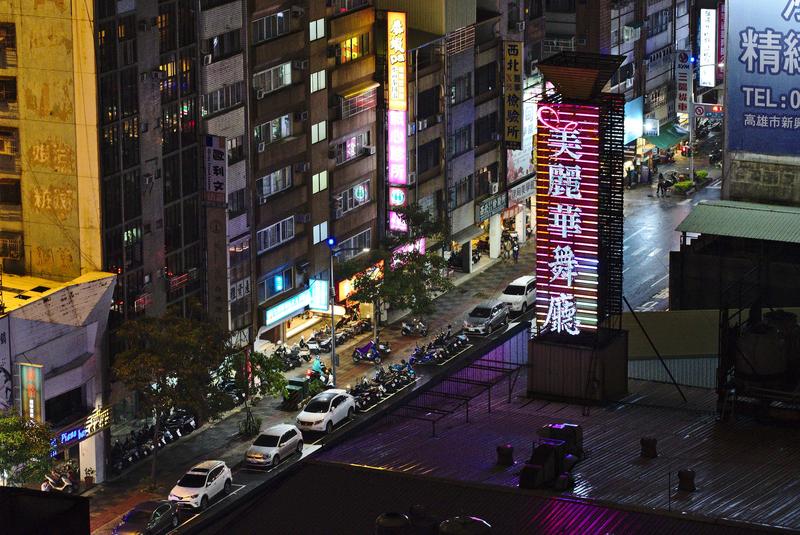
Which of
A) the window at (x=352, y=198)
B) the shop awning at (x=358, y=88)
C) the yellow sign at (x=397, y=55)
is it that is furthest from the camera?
the yellow sign at (x=397, y=55)

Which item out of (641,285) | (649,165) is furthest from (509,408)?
(649,165)

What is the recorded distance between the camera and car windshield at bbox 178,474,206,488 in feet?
321

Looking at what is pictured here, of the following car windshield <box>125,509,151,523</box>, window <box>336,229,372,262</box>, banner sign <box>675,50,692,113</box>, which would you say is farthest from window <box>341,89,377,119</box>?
banner sign <box>675,50,692,113</box>

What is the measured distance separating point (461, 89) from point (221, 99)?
3250cm

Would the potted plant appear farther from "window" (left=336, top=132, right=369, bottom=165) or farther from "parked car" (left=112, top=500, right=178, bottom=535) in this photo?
"window" (left=336, top=132, right=369, bottom=165)

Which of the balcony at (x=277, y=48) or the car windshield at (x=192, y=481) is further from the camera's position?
the balcony at (x=277, y=48)

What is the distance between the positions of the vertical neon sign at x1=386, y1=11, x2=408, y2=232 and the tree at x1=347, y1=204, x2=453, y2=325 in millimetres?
1361

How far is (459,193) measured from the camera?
146m

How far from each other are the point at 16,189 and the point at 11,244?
10.8 feet

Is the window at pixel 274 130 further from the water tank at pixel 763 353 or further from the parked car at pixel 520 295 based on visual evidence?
the water tank at pixel 763 353

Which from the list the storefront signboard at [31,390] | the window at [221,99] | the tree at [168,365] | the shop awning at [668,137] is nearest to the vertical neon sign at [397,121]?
the window at [221,99]

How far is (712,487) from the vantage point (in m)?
68.9

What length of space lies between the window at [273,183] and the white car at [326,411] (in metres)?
15.7

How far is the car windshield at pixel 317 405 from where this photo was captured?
109688 mm
